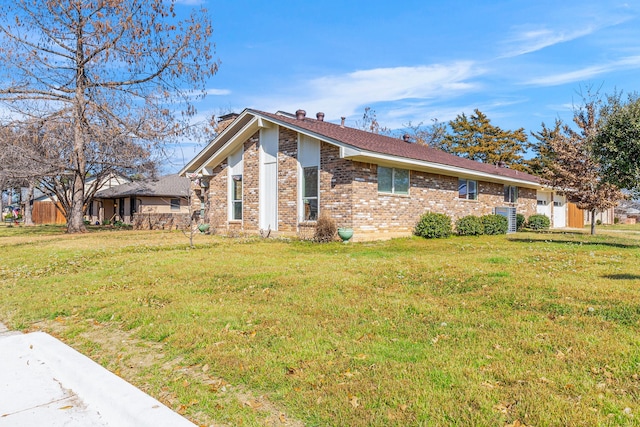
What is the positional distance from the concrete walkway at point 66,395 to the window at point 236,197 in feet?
47.0

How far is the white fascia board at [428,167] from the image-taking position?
13.9 meters

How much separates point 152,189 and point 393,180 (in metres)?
26.7

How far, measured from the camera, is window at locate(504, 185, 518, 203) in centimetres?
2312

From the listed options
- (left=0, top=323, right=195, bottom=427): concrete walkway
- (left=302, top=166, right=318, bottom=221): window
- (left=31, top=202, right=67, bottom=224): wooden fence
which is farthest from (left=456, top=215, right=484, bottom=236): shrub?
(left=31, top=202, right=67, bottom=224): wooden fence

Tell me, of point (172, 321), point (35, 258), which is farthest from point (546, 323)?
point (35, 258)

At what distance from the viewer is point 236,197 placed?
1895 centimetres

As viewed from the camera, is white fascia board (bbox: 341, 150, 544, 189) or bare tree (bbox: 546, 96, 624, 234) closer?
white fascia board (bbox: 341, 150, 544, 189)

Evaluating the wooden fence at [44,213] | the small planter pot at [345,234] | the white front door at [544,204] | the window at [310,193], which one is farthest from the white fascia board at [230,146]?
the wooden fence at [44,213]

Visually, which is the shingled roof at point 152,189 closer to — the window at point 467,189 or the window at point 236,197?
the window at point 236,197

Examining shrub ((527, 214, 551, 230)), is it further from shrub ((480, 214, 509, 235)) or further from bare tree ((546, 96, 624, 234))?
shrub ((480, 214, 509, 235))

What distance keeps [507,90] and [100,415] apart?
18.2 m

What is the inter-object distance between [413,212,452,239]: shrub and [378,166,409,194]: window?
1.26m

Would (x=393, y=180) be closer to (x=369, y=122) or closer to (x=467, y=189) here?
(x=467, y=189)

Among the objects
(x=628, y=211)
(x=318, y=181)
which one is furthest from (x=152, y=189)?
(x=628, y=211)
